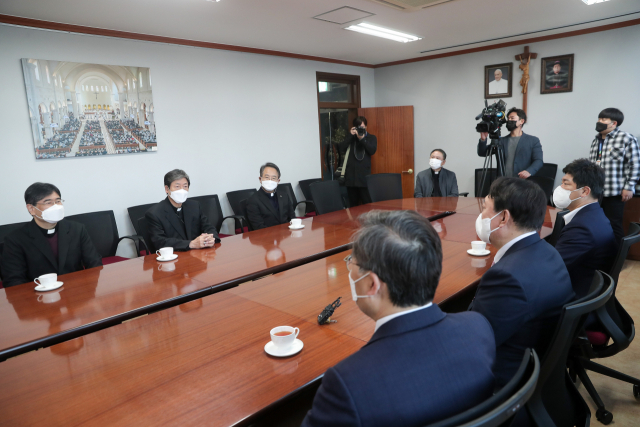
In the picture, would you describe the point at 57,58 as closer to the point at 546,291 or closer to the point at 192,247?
the point at 192,247

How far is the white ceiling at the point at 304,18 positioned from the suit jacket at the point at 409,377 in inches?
128

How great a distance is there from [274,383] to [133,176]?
3.85 m

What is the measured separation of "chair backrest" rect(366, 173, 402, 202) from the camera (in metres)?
4.84

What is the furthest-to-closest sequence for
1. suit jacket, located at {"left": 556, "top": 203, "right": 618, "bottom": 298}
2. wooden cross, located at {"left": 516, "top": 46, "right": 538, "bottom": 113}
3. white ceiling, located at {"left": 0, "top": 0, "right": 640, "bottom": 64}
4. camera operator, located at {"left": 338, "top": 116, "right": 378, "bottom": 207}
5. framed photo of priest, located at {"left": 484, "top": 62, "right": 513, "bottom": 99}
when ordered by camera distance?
camera operator, located at {"left": 338, "top": 116, "right": 378, "bottom": 207}, framed photo of priest, located at {"left": 484, "top": 62, "right": 513, "bottom": 99}, wooden cross, located at {"left": 516, "top": 46, "right": 538, "bottom": 113}, white ceiling, located at {"left": 0, "top": 0, "right": 640, "bottom": 64}, suit jacket, located at {"left": 556, "top": 203, "right": 618, "bottom": 298}

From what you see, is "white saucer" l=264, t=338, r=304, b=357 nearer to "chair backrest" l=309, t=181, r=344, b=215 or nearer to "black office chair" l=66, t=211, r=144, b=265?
"black office chair" l=66, t=211, r=144, b=265

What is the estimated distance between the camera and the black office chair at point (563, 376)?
121 cm

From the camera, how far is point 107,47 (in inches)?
164

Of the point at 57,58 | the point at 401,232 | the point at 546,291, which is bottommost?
the point at 546,291

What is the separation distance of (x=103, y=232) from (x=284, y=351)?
3258 mm

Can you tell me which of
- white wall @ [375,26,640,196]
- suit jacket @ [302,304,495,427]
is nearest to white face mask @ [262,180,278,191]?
suit jacket @ [302,304,495,427]

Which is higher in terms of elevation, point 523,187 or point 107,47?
point 107,47

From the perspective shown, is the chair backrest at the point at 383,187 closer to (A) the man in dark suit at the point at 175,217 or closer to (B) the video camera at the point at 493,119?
(B) the video camera at the point at 493,119

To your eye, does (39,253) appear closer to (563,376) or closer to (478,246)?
(478,246)

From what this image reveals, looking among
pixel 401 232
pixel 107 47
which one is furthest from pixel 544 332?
pixel 107 47
